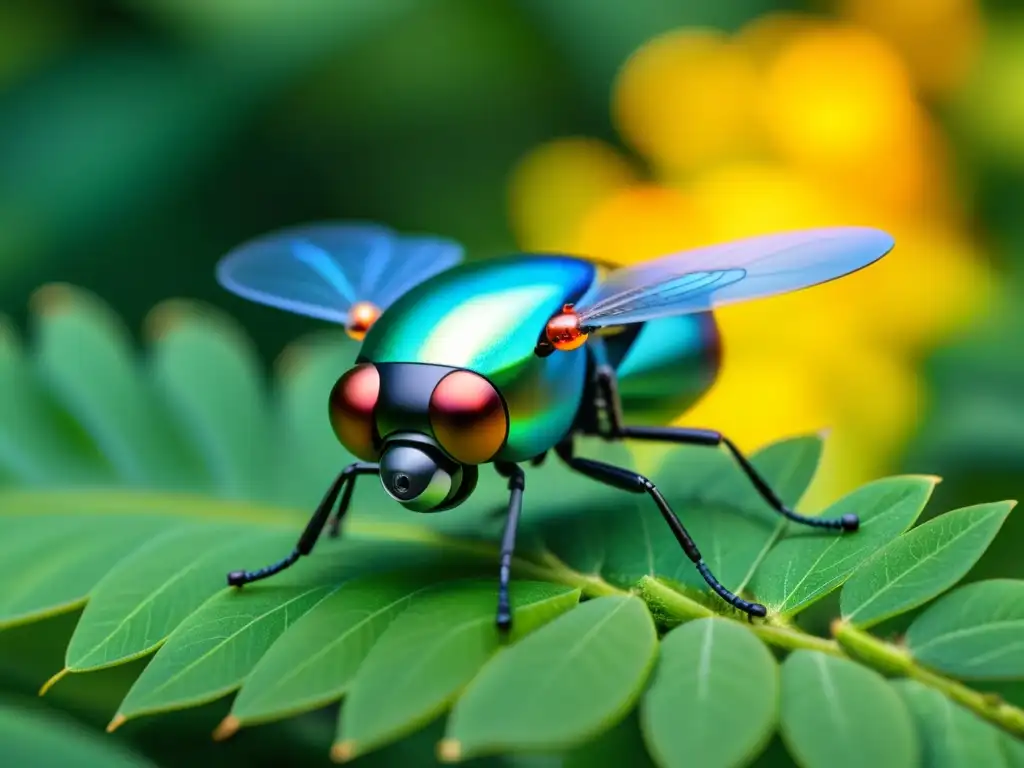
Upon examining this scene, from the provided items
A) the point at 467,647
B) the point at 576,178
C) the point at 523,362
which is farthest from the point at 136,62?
the point at 467,647

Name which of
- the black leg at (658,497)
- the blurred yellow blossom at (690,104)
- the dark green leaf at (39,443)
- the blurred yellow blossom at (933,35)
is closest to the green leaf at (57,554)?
the dark green leaf at (39,443)

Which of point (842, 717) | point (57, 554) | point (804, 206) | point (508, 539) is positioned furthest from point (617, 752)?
point (804, 206)

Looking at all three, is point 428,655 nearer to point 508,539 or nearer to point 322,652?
point 322,652

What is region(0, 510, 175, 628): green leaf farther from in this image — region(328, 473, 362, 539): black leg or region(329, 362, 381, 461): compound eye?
region(329, 362, 381, 461): compound eye

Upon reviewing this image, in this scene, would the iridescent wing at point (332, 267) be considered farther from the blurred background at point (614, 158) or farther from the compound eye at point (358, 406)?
the blurred background at point (614, 158)

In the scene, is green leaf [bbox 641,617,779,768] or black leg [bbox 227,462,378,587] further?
black leg [bbox 227,462,378,587]

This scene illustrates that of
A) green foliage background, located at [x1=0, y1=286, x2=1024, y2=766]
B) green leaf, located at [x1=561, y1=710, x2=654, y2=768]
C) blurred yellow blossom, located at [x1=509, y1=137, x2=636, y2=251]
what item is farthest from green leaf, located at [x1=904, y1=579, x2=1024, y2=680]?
blurred yellow blossom, located at [x1=509, y1=137, x2=636, y2=251]
